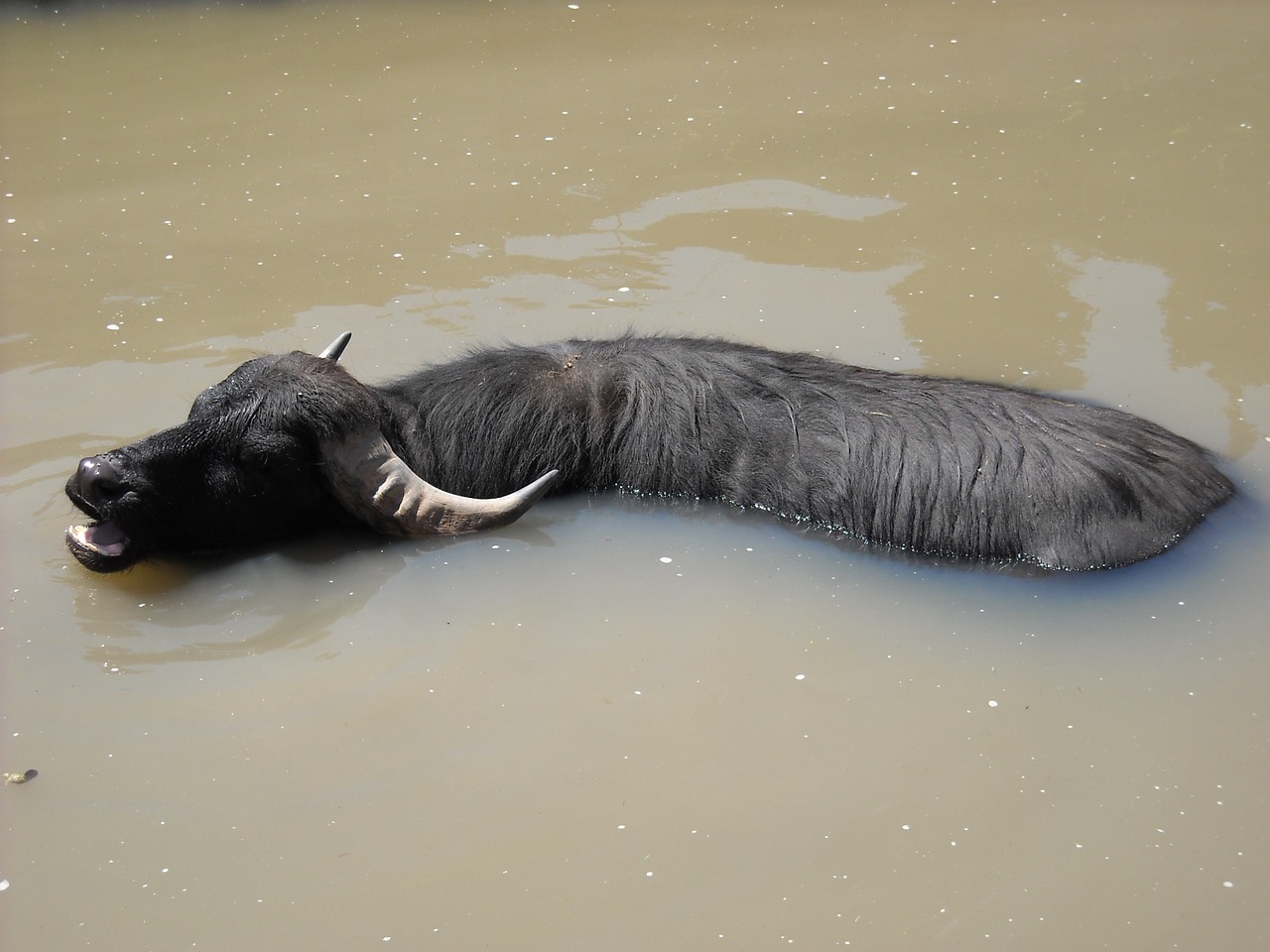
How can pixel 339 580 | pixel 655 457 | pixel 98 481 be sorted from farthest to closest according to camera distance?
1. pixel 655 457
2. pixel 339 580
3. pixel 98 481

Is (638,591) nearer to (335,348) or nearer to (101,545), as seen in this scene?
(335,348)

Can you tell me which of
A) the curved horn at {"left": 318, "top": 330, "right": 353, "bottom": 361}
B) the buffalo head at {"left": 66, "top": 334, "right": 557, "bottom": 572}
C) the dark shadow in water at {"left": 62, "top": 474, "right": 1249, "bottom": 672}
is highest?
the curved horn at {"left": 318, "top": 330, "right": 353, "bottom": 361}

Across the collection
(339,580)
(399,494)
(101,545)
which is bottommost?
(339,580)

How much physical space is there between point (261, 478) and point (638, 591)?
173 centimetres

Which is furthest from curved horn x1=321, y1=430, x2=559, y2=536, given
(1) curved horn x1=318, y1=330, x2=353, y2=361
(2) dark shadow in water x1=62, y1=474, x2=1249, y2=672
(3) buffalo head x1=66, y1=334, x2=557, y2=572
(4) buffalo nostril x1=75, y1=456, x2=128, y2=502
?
(4) buffalo nostril x1=75, y1=456, x2=128, y2=502

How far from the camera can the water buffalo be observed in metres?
5.16

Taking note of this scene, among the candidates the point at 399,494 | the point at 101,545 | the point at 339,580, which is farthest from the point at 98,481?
the point at 399,494

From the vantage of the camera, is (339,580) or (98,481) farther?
(339,580)

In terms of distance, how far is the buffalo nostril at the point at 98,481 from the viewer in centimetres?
508

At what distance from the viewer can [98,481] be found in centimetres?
509

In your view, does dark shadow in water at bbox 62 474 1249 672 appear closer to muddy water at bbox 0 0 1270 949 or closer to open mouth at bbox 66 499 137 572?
muddy water at bbox 0 0 1270 949

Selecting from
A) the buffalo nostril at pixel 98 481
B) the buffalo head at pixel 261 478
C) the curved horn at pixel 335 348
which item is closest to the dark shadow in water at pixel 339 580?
the buffalo head at pixel 261 478

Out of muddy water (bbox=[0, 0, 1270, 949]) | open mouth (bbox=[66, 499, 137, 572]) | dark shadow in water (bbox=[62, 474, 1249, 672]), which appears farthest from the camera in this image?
open mouth (bbox=[66, 499, 137, 572])

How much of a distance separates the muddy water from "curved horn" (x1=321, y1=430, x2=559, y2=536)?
17 centimetres
